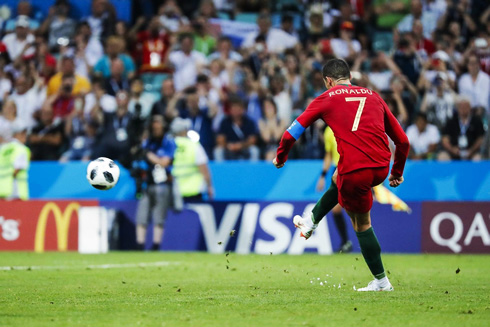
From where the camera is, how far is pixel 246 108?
1967 cm

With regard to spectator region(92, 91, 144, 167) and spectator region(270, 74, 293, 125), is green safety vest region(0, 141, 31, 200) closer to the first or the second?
spectator region(92, 91, 144, 167)

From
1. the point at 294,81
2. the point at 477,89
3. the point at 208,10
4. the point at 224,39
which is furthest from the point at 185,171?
the point at 477,89

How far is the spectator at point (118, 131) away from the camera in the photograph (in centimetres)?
1891

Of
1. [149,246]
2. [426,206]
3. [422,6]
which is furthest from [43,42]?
[426,206]

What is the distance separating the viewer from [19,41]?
2214 cm

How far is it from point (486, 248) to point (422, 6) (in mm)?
7488

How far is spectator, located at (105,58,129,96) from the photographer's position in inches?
806

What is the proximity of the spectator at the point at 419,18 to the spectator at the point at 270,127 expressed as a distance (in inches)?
163

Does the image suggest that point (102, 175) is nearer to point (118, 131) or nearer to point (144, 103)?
point (118, 131)

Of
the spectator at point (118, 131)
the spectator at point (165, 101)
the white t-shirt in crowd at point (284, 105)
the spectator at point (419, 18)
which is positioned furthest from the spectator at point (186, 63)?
the spectator at point (419, 18)

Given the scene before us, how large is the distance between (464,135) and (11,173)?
373 inches

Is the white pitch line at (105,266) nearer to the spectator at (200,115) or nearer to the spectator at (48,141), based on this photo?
the spectator at (200,115)

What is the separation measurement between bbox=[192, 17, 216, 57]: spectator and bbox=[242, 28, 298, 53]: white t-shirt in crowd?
840 mm

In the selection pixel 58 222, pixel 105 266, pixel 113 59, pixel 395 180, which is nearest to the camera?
pixel 395 180
